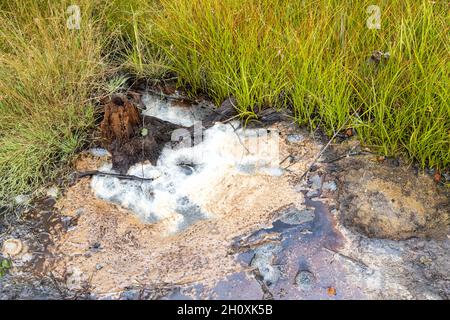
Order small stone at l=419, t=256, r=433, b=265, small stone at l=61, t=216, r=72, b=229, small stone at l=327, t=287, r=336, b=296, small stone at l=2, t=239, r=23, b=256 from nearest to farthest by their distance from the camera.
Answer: small stone at l=327, t=287, r=336, b=296
small stone at l=419, t=256, r=433, b=265
small stone at l=2, t=239, r=23, b=256
small stone at l=61, t=216, r=72, b=229

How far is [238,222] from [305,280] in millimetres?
500

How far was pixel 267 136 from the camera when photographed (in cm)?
308

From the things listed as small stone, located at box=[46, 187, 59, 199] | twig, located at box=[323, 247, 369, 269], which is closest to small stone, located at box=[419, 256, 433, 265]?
twig, located at box=[323, 247, 369, 269]

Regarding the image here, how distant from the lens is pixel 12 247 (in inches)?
103

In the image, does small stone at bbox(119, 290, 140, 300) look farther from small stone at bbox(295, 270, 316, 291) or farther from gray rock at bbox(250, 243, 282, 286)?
small stone at bbox(295, 270, 316, 291)

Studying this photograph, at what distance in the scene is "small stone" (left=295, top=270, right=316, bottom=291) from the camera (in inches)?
90.6

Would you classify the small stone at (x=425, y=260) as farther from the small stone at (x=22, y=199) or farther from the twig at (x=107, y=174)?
the small stone at (x=22, y=199)

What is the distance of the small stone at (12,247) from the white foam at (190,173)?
0.51 m

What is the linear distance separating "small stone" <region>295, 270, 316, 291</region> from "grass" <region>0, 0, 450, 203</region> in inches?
36.5

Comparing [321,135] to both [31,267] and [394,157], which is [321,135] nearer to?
[394,157]

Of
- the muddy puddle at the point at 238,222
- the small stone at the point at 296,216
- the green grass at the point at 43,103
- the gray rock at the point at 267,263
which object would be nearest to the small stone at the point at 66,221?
the muddy puddle at the point at 238,222

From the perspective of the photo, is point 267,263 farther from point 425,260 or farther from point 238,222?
point 425,260

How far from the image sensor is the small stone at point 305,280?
2.30m

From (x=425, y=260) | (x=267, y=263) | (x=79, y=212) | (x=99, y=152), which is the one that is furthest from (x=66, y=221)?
(x=425, y=260)
